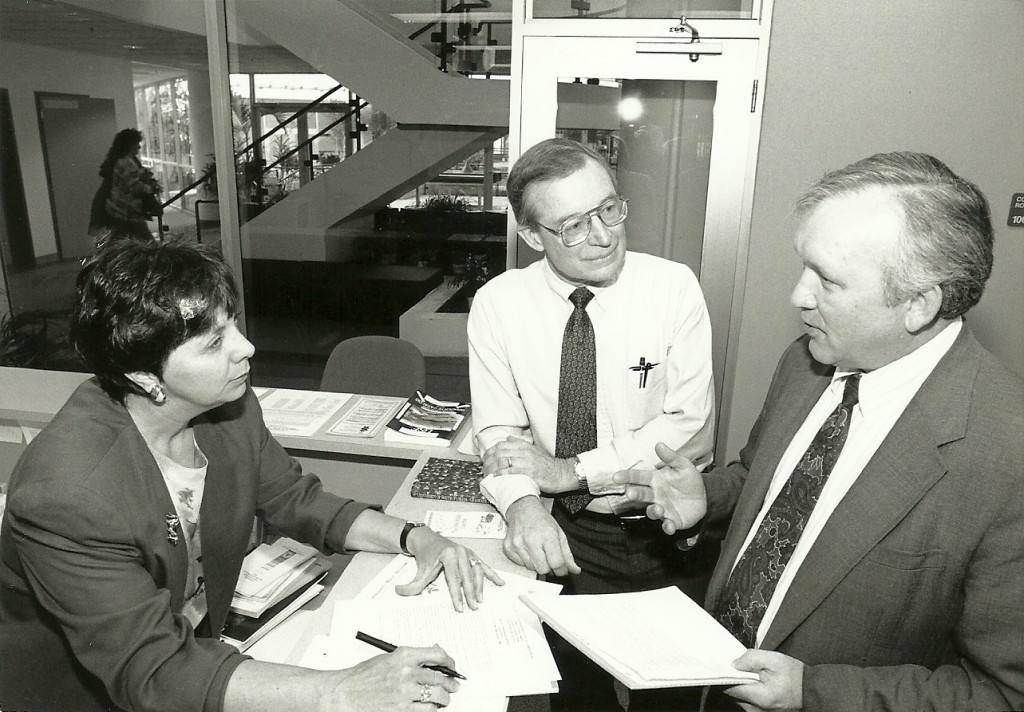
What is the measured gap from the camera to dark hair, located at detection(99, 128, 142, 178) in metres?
6.09

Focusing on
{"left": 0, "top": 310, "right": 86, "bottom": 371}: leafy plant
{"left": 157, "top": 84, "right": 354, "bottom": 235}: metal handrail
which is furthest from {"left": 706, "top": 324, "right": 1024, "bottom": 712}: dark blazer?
{"left": 157, "top": 84, "right": 354, "bottom": 235}: metal handrail

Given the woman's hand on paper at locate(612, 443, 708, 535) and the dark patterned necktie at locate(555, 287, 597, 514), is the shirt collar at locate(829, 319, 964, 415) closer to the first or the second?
the woman's hand on paper at locate(612, 443, 708, 535)

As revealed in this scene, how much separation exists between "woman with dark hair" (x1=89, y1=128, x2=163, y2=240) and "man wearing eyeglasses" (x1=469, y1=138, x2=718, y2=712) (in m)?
5.17

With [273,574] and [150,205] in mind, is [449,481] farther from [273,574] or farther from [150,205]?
[150,205]

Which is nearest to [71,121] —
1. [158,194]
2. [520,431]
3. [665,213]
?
[158,194]

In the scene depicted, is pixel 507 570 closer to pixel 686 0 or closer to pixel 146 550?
pixel 146 550

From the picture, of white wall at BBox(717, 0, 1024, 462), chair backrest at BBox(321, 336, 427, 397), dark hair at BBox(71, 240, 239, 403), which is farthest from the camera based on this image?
white wall at BBox(717, 0, 1024, 462)

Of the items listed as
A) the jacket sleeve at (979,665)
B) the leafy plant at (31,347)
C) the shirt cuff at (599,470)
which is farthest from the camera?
the leafy plant at (31,347)

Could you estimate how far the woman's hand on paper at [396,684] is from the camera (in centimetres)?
120

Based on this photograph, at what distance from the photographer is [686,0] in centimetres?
355

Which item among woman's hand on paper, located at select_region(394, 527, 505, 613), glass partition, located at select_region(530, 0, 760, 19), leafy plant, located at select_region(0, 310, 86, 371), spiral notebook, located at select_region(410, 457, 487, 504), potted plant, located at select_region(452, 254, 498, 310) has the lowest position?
leafy plant, located at select_region(0, 310, 86, 371)

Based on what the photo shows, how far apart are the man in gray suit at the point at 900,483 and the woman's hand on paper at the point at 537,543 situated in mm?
449

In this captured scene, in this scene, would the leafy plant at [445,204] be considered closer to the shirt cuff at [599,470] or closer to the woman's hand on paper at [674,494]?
the shirt cuff at [599,470]

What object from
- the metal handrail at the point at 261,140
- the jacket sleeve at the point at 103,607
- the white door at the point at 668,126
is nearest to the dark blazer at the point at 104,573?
the jacket sleeve at the point at 103,607
